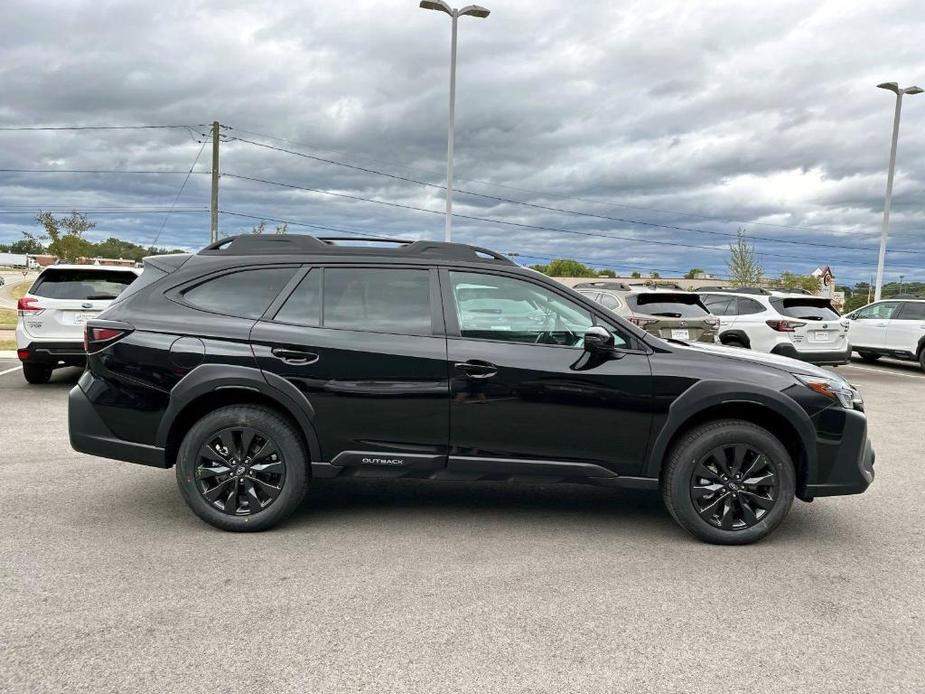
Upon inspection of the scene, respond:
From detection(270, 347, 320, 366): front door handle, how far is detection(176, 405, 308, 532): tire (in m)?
0.34

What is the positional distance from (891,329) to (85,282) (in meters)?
15.7

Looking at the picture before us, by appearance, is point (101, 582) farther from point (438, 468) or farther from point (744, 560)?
point (744, 560)

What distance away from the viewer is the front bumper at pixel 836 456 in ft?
14.0

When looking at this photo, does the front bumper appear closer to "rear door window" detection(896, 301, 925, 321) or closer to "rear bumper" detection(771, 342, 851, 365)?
"rear bumper" detection(771, 342, 851, 365)

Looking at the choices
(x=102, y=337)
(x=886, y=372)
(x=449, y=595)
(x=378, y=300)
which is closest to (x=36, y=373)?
(x=102, y=337)

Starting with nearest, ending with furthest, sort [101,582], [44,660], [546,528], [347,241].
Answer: [44,660]
[101,582]
[546,528]
[347,241]

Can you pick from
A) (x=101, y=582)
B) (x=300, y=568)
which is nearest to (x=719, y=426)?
(x=300, y=568)

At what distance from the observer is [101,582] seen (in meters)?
3.59

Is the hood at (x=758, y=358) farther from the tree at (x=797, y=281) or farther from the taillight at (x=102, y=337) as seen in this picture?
the tree at (x=797, y=281)

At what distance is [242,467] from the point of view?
431cm

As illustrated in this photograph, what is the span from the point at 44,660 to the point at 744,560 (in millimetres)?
3442

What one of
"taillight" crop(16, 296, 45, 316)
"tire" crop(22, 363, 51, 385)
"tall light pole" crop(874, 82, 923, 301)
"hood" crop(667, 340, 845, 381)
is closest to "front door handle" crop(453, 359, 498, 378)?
"hood" crop(667, 340, 845, 381)

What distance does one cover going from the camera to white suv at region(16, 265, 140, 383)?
9375 mm

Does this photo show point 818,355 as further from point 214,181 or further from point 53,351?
point 214,181
